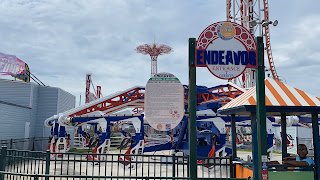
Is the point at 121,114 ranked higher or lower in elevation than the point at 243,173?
higher

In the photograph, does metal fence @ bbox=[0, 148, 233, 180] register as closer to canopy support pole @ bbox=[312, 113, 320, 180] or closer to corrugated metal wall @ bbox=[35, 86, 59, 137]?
canopy support pole @ bbox=[312, 113, 320, 180]

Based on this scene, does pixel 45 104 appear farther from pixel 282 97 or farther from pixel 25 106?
pixel 282 97

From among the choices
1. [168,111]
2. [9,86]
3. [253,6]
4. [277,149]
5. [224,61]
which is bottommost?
[277,149]

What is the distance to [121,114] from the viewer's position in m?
15.8

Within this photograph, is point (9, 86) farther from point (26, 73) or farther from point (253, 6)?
point (253, 6)

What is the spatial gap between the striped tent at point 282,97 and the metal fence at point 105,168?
75.7 inches

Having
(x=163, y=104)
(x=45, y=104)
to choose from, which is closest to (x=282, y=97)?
(x=163, y=104)

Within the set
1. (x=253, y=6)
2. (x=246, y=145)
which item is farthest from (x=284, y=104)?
(x=253, y=6)

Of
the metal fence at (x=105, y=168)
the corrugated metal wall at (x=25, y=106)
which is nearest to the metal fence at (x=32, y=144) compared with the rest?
the corrugated metal wall at (x=25, y=106)

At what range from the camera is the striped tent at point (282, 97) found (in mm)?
5754

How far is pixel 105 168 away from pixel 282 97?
4922 mm

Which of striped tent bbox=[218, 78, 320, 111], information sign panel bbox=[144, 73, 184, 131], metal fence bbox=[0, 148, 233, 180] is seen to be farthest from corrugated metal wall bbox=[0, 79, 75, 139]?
striped tent bbox=[218, 78, 320, 111]

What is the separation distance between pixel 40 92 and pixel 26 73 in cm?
303

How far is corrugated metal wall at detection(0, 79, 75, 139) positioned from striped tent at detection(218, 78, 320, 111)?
20.0 metres
